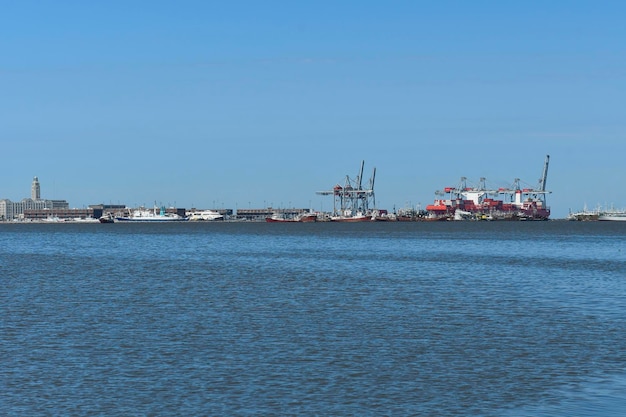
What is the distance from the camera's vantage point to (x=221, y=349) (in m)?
25.8

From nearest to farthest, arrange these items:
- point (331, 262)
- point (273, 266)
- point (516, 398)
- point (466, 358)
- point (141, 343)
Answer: point (516, 398)
point (466, 358)
point (141, 343)
point (273, 266)
point (331, 262)

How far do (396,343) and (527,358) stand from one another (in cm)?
418

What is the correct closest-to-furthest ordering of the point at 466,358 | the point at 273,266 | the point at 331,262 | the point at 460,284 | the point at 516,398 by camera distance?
the point at 516,398 → the point at 466,358 → the point at 460,284 → the point at 273,266 → the point at 331,262

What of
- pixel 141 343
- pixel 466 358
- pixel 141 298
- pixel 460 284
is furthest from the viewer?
pixel 460 284

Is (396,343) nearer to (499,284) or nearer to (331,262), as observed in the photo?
(499,284)

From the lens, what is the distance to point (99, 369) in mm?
22859

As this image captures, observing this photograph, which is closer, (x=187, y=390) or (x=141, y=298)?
(x=187, y=390)

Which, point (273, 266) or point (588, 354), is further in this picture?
point (273, 266)

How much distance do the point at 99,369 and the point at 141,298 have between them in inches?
706

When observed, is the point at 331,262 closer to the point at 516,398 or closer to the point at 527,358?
the point at 527,358

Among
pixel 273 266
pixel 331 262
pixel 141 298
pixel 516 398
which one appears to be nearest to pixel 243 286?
pixel 141 298

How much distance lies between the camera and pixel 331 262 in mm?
70625

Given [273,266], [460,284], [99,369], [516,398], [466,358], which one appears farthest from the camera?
[273,266]

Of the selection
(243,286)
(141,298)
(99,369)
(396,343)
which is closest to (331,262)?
(243,286)
